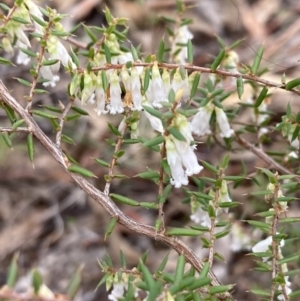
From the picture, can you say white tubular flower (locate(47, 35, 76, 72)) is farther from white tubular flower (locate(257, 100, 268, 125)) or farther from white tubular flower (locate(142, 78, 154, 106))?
white tubular flower (locate(257, 100, 268, 125))

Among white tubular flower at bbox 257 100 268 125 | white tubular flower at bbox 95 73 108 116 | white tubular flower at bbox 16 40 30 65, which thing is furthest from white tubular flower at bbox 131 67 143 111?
white tubular flower at bbox 257 100 268 125

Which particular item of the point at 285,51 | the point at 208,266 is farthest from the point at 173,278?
the point at 285,51

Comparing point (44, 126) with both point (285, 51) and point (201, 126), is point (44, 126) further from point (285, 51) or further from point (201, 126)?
point (201, 126)

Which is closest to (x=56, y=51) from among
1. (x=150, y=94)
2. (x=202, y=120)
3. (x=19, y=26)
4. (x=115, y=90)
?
(x=19, y=26)

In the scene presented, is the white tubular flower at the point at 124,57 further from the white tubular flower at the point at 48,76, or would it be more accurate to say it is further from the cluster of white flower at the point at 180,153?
the cluster of white flower at the point at 180,153

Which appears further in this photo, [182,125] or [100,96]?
[100,96]

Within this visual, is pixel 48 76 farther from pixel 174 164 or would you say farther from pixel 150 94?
pixel 174 164
